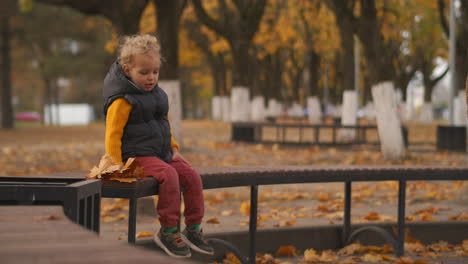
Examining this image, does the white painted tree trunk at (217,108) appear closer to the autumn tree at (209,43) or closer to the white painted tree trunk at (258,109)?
the autumn tree at (209,43)

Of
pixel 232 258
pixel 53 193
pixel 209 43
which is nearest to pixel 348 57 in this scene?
pixel 232 258

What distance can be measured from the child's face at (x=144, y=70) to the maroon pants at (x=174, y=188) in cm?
44

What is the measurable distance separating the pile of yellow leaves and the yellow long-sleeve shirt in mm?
71

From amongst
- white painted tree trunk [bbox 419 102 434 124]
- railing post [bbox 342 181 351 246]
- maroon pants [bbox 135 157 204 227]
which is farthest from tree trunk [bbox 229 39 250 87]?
white painted tree trunk [bbox 419 102 434 124]

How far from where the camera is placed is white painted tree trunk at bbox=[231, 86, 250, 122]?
25.2m

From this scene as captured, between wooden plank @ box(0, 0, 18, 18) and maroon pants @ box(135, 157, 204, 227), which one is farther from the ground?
wooden plank @ box(0, 0, 18, 18)

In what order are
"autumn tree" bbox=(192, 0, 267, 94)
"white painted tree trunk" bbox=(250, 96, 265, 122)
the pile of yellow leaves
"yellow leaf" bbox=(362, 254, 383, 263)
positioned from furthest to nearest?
"white painted tree trunk" bbox=(250, 96, 265, 122) → "autumn tree" bbox=(192, 0, 267, 94) → "yellow leaf" bbox=(362, 254, 383, 263) → the pile of yellow leaves

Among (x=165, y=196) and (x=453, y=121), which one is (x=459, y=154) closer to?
(x=453, y=121)

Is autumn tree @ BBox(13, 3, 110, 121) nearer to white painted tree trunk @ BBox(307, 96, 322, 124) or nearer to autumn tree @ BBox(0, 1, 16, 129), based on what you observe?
autumn tree @ BBox(0, 1, 16, 129)

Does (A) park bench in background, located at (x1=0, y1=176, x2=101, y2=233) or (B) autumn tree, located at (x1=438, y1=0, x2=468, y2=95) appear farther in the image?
(B) autumn tree, located at (x1=438, y1=0, x2=468, y2=95)

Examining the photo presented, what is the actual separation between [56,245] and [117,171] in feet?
6.16

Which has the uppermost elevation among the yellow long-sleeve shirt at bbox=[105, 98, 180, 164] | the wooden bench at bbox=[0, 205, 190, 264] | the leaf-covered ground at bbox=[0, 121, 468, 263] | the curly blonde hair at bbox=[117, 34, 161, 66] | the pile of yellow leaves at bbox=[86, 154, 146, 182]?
the curly blonde hair at bbox=[117, 34, 161, 66]

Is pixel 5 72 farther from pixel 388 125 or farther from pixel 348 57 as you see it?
pixel 388 125

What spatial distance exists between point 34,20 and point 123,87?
35599mm
